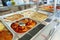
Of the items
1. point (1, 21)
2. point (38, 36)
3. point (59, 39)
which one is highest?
point (1, 21)

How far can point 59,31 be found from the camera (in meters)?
1.70

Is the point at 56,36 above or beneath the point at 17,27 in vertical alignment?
beneath

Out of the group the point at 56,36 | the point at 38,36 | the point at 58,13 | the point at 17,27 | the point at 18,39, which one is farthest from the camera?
the point at 58,13

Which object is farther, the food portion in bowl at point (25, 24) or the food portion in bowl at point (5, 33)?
the food portion in bowl at point (25, 24)

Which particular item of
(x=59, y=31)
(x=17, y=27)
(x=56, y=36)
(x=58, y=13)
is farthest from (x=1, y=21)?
(x=58, y=13)

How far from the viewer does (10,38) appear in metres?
0.90

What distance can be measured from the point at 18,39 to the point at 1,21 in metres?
0.44

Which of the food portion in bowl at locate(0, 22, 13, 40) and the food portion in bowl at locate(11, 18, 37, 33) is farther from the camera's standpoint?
the food portion in bowl at locate(11, 18, 37, 33)

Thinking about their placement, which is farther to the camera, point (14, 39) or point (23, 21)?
point (23, 21)

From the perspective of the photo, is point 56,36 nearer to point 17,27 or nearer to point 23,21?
point 23,21

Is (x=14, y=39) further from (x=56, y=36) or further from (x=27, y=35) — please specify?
(x=56, y=36)

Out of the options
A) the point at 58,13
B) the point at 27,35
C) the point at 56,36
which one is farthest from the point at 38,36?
the point at 58,13

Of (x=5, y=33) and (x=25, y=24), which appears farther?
(x=25, y=24)

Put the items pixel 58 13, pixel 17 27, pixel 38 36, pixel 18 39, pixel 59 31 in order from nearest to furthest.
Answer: pixel 18 39 < pixel 38 36 < pixel 17 27 < pixel 59 31 < pixel 58 13
